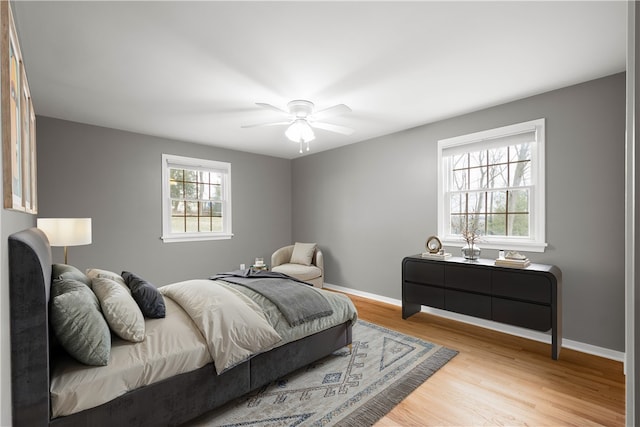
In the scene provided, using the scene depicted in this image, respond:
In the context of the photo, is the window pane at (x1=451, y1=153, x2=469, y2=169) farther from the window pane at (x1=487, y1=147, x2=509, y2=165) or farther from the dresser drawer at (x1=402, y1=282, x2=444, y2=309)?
the dresser drawer at (x1=402, y1=282, x2=444, y2=309)

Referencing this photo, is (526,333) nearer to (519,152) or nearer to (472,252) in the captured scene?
(472,252)

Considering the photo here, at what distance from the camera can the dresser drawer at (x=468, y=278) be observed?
318cm

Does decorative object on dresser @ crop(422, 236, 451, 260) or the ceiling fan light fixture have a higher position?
the ceiling fan light fixture

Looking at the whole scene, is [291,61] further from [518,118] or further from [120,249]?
[120,249]

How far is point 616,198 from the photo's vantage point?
276 cm

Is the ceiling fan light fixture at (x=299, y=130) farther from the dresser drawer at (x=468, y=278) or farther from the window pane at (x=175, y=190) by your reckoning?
the window pane at (x=175, y=190)

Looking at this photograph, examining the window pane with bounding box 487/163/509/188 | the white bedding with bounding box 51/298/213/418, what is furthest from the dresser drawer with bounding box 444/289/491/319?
the white bedding with bounding box 51/298/213/418

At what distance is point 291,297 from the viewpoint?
103 inches

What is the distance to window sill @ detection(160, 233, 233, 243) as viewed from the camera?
15.4 feet

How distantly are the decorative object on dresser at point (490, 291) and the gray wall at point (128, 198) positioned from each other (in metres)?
3.11

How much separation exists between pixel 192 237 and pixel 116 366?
137 inches

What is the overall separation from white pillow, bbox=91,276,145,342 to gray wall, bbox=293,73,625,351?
136 inches

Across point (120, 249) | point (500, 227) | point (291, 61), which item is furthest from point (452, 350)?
point (120, 249)

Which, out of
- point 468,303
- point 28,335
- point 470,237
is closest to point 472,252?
point 470,237
